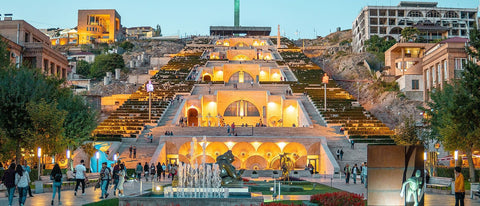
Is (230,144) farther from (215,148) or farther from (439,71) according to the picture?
(439,71)

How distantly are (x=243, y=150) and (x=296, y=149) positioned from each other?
4.09 metres

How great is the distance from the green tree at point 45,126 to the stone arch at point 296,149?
753 inches

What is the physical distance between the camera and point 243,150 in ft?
133

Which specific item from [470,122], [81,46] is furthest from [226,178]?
[81,46]

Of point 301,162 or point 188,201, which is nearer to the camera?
point 188,201

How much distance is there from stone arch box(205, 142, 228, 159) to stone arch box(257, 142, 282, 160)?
2.79 meters

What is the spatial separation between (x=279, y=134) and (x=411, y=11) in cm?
6162

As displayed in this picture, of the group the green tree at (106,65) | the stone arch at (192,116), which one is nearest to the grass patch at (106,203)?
the stone arch at (192,116)

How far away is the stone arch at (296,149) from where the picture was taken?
40.1m

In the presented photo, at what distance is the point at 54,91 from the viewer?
30562 mm

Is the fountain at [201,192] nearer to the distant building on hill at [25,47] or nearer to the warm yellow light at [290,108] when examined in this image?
the distant building on hill at [25,47]

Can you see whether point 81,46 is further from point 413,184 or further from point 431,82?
point 413,184

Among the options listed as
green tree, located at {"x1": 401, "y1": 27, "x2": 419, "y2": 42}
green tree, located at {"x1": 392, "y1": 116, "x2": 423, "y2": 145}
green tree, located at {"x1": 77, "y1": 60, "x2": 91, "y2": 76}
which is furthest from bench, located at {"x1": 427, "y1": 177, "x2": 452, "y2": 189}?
green tree, located at {"x1": 77, "y1": 60, "x2": 91, "y2": 76}

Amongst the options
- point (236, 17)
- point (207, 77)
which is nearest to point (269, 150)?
point (207, 77)
